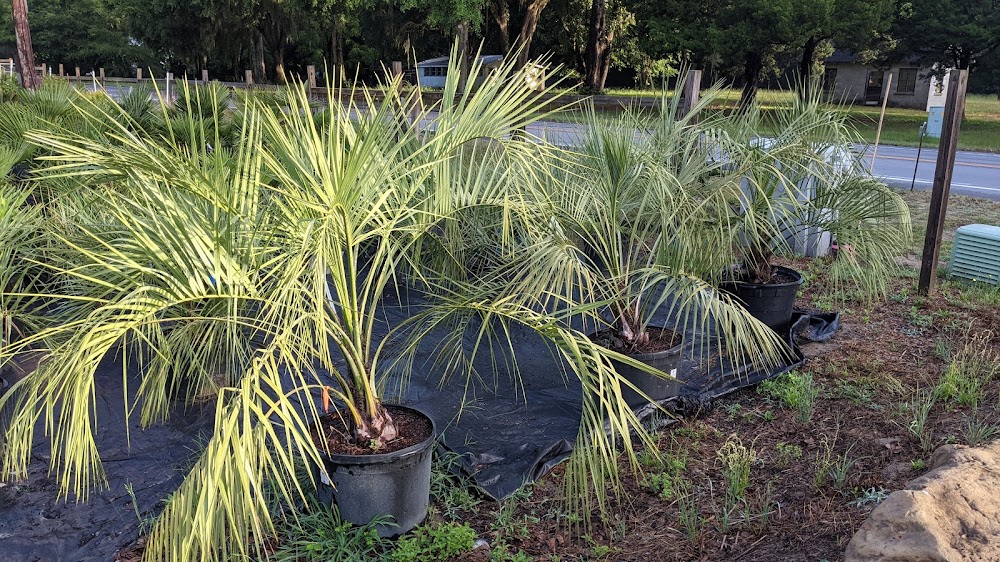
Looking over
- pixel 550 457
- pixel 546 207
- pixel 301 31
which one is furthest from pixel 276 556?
pixel 301 31

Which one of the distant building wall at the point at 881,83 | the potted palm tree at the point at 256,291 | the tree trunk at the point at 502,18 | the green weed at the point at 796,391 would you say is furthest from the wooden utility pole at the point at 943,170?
the distant building wall at the point at 881,83

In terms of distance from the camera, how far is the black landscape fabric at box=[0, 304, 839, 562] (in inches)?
111

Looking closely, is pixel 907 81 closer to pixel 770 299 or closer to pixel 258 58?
pixel 258 58

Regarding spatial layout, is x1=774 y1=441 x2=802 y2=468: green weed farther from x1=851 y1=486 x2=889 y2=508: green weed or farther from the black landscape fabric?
the black landscape fabric

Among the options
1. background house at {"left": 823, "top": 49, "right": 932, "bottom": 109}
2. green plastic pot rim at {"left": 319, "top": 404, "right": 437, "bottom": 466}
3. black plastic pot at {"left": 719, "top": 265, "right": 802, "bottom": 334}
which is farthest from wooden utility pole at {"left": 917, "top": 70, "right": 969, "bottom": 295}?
background house at {"left": 823, "top": 49, "right": 932, "bottom": 109}

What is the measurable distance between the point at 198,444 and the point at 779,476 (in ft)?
8.68

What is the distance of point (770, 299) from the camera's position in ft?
15.4

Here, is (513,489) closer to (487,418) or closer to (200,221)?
(487,418)

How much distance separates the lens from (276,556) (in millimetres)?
2689

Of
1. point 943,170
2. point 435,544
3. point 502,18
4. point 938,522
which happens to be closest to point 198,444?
point 435,544

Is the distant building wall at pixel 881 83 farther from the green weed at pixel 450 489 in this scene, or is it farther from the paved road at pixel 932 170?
the green weed at pixel 450 489

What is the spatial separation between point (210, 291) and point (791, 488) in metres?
2.41

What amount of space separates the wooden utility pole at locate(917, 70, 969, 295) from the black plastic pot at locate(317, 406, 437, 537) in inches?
171

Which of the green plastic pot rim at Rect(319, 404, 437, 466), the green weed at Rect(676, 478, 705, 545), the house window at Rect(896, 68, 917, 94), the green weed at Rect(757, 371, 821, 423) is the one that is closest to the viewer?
the green plastic pot rim at Rect(319, 404, 437, 466)
